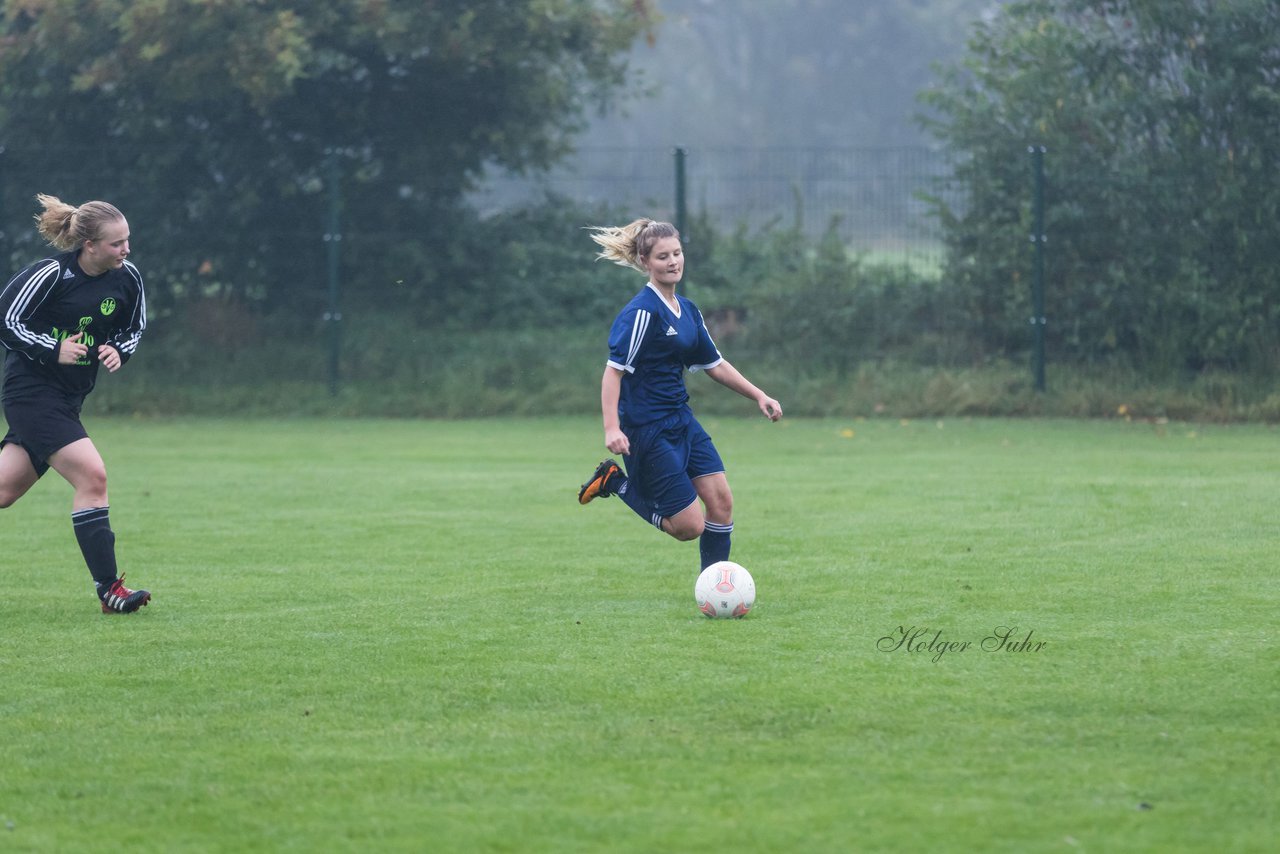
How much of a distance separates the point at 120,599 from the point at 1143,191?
12.1 metres

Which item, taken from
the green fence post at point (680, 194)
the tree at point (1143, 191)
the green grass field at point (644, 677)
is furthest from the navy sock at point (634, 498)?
the tree at point (1143, 191)

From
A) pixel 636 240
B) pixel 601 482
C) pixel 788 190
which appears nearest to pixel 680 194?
pixel 788 190

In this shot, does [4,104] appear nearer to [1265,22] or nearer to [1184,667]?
[1265,22]

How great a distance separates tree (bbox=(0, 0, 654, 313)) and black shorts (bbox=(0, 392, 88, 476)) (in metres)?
10.2

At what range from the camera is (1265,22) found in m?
16.1

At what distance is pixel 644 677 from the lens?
5.50 metres

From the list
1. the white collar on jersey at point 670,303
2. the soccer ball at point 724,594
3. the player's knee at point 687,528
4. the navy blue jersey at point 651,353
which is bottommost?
the soccer ball at point 724,594

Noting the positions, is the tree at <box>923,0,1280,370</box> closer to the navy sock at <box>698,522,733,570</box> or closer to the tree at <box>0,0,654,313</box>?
the tree at <box>0,0,654,313</box>

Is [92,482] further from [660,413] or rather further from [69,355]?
[660,413]

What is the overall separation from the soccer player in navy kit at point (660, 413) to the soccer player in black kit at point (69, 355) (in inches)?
80.5

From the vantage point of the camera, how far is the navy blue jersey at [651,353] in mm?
7105

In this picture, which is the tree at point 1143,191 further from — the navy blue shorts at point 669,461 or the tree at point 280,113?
the navy blue shorts at point 669,461

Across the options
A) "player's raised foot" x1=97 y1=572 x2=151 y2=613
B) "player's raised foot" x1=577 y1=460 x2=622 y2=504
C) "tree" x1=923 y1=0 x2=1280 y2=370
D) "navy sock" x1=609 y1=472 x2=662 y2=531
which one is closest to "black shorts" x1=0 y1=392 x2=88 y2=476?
"player's raised foot" x1=97 y1=572 x2=151 y2=613

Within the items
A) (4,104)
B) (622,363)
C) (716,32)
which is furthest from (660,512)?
(716,32)
